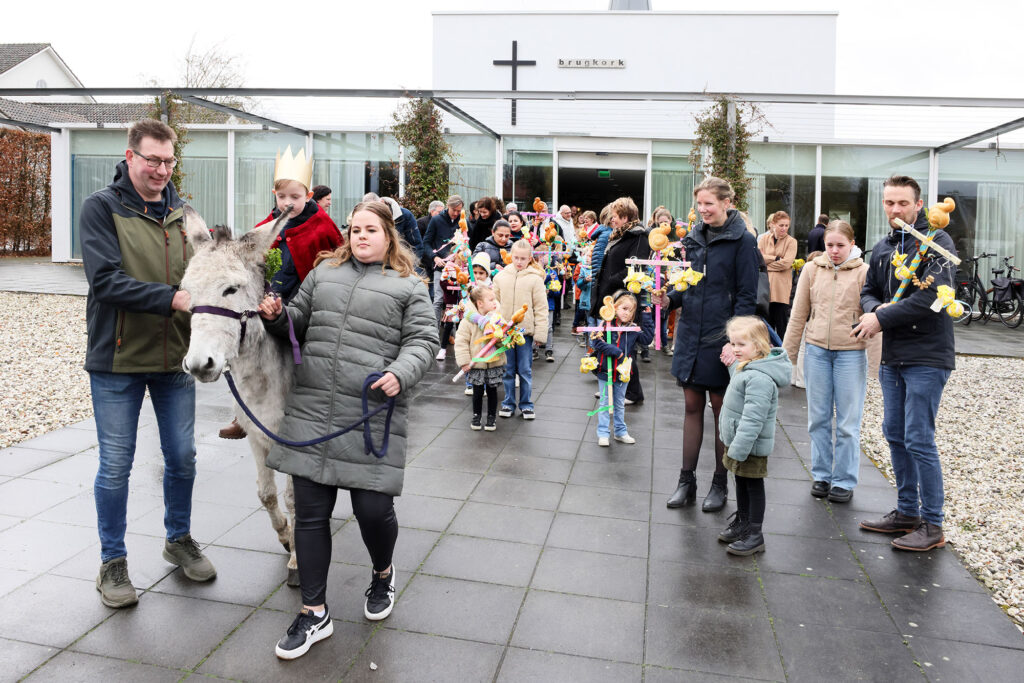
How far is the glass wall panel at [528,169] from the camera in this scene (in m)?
18.4

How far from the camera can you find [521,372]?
754cm

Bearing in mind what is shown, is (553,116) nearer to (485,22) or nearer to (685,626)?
(485,22)

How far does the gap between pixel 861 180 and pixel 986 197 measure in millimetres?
2586

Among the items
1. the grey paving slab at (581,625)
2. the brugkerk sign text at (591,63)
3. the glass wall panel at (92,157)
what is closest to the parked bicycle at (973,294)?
the brugkerk sign text at (591,63)

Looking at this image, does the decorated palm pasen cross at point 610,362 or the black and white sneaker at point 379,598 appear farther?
the decorated palm pasen cross at point 610,362

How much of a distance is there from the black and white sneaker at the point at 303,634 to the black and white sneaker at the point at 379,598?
0.21 metres

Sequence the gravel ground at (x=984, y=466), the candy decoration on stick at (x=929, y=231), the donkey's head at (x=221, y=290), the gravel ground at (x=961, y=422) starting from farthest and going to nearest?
the gravel ground at (x=961, y=422)
the gravel ground at (x=984, y=466)
the candy decoration on stick at (x=929, y=231)
the donkey's head at (x=221, y=290)

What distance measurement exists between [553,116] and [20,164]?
1780cm

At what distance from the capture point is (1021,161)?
54.6 ft

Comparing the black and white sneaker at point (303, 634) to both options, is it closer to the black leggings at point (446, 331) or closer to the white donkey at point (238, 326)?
the white donkey at point (238, 326)

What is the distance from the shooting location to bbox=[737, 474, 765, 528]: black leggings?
173 inches

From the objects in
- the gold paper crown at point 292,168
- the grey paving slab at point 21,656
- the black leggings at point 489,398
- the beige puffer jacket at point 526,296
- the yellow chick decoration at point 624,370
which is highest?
the gold paper crown at point 292,168

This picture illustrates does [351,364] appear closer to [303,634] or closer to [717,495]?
[303,634]

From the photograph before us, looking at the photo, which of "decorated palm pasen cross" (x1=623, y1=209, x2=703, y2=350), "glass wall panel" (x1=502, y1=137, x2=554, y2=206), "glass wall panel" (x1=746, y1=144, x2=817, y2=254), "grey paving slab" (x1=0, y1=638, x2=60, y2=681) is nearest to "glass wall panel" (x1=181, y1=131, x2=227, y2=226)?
"glass wall panel" (x1=502, y1=137, x2=554, y2=206)
